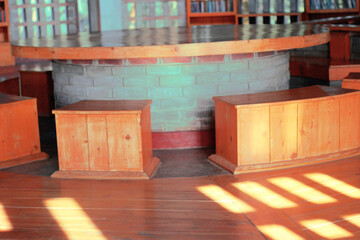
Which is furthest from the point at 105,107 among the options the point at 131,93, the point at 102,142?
the point at 131,93

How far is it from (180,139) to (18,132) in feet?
3.98

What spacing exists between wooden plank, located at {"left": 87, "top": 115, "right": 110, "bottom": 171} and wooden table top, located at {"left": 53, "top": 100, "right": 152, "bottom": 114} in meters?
0.06

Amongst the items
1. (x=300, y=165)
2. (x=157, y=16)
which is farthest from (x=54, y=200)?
(x=157, y=16)

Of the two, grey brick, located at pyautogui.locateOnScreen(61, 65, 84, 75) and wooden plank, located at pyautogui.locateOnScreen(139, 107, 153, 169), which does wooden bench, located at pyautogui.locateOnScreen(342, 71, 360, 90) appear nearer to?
wooden plank, located at pyautogui.locateOnScreen(139, 107, 153, 169)

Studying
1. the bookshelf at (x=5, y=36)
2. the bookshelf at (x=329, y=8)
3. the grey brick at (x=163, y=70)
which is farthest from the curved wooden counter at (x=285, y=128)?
the bookshelf at (x=5, y=36)

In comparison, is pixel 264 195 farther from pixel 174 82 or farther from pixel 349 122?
pixel 174 82

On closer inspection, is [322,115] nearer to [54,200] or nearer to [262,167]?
[262,167]

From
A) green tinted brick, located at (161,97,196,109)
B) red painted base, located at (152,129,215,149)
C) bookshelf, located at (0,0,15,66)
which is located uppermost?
bookshelf, located at (0,0,15,66)

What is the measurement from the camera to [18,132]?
378 cm

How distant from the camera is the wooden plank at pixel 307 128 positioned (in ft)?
11.4

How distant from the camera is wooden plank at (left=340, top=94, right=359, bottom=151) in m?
3.64

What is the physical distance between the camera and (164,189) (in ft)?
10.3

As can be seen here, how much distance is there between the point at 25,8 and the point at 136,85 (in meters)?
5.66

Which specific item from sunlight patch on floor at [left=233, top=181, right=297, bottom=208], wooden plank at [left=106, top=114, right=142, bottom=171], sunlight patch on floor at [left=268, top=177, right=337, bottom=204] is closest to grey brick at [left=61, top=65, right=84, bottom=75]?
wooden plank at [left=106, top=114, right=142, bottom=171]
